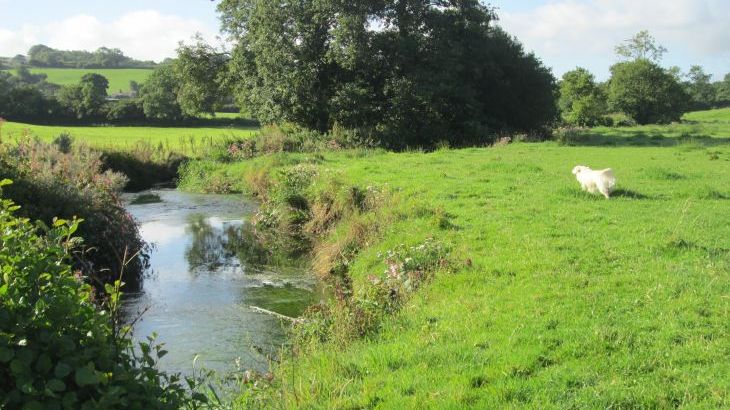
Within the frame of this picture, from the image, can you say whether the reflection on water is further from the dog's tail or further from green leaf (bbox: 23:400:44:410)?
the dog's tail

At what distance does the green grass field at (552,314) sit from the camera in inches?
237

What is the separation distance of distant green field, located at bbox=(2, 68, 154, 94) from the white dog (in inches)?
3546

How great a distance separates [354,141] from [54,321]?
2979 cm

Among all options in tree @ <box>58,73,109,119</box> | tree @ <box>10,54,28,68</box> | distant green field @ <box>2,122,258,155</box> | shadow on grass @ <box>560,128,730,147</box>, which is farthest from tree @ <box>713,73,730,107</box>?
tree @ <box>10,54,28,68</box>

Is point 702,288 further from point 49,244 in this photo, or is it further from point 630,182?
point 630,182

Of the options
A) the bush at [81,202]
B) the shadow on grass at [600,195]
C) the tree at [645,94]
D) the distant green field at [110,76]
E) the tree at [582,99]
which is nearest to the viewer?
the bush at [81,202]

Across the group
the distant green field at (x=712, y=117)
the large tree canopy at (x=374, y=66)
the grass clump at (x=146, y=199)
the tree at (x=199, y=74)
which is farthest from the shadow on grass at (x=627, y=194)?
the distant green field at (x=712, y=117)

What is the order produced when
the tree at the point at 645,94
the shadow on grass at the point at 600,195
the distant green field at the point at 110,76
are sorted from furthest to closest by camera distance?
the distant green field at the point at 110,76 < the tree at the point at 645,94 < the shadow on grass at the point at 600,195

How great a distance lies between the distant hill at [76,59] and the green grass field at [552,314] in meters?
125

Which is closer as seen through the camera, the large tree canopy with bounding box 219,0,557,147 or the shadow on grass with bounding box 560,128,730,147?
the shadow on grass with bounding box 560,128,730,147

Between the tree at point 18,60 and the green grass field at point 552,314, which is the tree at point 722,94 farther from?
the tree at point 18,60

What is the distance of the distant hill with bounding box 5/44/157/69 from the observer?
12236 centimetres

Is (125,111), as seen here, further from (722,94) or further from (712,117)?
(722,94)

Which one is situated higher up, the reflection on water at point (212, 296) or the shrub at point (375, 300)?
the shrub at point (375, 300)
